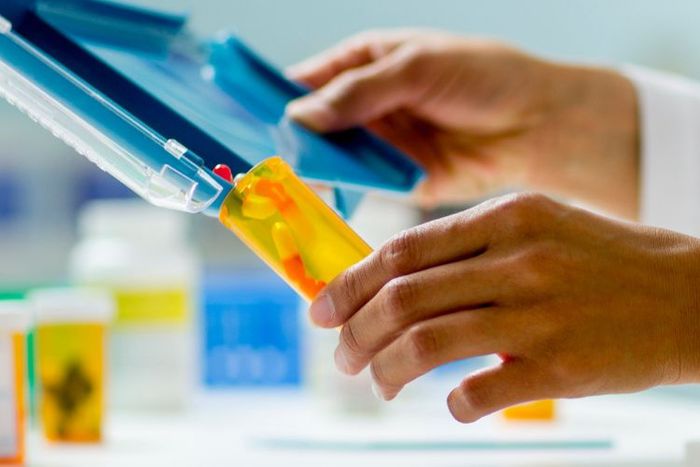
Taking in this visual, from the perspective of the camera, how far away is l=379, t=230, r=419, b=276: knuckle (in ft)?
1.51

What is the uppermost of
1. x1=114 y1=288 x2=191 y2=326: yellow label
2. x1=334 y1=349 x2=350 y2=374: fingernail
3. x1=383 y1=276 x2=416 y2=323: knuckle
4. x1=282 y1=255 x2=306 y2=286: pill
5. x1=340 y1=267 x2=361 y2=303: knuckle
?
x1=114 y1=288 x2=191 y2=326: yellow label

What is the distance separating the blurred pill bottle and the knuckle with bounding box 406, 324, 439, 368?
1.72ft

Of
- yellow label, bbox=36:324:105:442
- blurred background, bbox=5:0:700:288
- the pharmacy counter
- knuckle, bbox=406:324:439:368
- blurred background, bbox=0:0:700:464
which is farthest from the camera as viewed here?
blurred background, bbox=5:0:700:288

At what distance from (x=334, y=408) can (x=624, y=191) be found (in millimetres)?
349

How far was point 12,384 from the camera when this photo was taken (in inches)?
26.8

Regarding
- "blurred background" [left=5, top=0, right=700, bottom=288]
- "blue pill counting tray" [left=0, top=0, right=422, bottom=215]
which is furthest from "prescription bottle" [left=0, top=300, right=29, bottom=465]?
"blurred background" [left=5, top=0, right=700, bottom=288]

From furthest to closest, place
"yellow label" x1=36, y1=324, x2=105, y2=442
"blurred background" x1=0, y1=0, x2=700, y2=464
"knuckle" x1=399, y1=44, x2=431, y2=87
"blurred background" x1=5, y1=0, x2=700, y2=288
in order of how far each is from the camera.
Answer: "blurred background" x1=5, y1=0, x2=700, y2=288 < "blurred background" x1=0, y1=0, x2=700, y2=464 < "knuckle" x1=399, y1=44, x2=431, y2=87 < "yellow label" x1=36, y1=324, x2=105, y2=442

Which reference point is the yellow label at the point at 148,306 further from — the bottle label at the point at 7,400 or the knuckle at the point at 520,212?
the knuckle at the point at 520,212

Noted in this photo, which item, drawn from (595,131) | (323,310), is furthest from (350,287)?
(595,131)

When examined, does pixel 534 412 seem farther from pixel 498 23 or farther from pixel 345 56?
pixel 498 23

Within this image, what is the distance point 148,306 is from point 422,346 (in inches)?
21.2

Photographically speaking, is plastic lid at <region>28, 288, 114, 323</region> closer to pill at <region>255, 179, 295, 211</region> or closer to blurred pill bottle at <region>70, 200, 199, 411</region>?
blurred pill bottle at <region>70, 200, 199, 411</region>

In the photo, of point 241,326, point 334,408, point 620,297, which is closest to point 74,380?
point 334,408

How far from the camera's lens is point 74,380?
77cm
